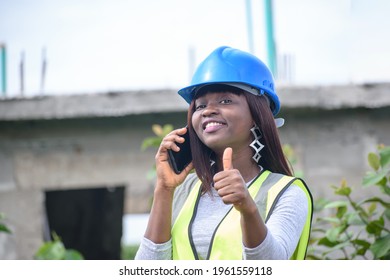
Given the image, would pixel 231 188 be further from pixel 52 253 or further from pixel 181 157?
pixel 52 253

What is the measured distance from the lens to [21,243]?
15.3 ft

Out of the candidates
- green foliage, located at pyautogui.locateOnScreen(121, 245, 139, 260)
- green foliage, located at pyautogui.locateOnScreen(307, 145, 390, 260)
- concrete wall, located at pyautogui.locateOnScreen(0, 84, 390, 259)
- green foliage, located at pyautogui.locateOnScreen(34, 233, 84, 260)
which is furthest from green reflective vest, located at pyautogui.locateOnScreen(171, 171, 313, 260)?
green foliage, located at pyautogui.locateOnScreen(121, 245, 139, 260)

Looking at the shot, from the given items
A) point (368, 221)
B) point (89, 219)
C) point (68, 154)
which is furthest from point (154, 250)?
point (89, 219)

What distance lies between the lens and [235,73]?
1892 millimetres

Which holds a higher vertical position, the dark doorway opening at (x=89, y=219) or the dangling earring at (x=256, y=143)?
the dangling earring at (x=256, y=143)

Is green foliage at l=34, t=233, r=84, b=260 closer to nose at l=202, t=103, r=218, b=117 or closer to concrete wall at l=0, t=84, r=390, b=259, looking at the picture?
concrete wall at l=0, t=84, r=390, b=259

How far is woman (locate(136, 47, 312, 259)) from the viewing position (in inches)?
71.9

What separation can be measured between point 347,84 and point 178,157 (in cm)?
259

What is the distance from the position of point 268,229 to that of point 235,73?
38 centimetres

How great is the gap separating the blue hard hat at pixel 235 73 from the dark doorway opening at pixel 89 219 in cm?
537

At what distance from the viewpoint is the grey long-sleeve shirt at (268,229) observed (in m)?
1.71

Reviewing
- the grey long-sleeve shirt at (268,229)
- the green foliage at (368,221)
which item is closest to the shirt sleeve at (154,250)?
the grey long-sleeve shirt at (268,229)

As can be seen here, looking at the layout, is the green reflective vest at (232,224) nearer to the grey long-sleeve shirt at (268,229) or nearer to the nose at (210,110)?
the grey long-sleeve shirt at (268,229)
